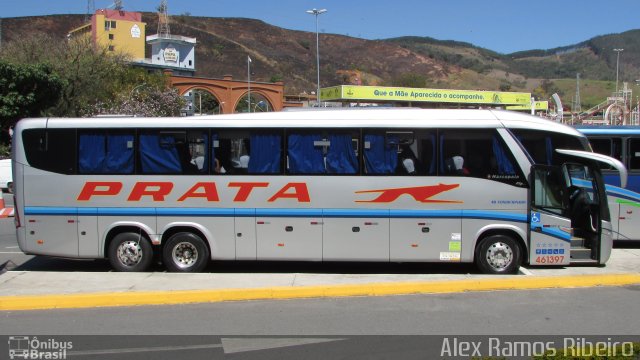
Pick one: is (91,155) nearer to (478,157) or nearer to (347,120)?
(347,120)

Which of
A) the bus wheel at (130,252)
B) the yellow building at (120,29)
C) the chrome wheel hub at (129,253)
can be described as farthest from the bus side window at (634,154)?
the yellow building at (120,29)

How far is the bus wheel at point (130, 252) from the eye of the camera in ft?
32.9

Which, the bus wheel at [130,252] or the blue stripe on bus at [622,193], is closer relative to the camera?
the bus wheel at [130,252]

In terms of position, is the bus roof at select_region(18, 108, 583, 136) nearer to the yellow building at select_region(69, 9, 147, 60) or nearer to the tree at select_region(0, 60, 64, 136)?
the tree at select_region(0, 60, 64, 136)

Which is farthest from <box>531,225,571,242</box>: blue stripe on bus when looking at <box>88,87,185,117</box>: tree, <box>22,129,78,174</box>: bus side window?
<box>88,87,185,117</box>: tree

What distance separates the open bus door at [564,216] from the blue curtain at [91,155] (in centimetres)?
756

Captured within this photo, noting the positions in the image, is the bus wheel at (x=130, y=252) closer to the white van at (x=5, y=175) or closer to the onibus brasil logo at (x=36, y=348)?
the onibus brasil logo at (x=36, y=348)

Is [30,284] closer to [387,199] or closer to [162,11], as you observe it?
[387,199]

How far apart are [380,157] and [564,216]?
336 cm

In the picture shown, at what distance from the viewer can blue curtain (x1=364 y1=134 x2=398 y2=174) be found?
9.75 meters

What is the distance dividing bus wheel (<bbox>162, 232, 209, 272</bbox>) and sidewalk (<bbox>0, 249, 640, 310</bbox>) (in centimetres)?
26

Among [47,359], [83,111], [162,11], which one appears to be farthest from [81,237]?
[162,11]

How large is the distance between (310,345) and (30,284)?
5464 millimetres

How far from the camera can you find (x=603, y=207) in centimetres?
998
